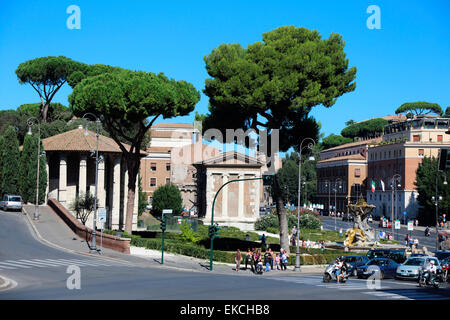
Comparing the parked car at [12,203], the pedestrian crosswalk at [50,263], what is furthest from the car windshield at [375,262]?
the parked car at [12,203]

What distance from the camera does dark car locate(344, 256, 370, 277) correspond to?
36.0 m

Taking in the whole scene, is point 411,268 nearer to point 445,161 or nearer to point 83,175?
point 445,161

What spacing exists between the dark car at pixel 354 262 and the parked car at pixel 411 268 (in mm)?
2675

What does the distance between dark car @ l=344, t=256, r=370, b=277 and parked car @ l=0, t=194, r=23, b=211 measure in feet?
116

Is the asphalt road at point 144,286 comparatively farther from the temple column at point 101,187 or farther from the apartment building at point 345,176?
the apartment building at point 345,176

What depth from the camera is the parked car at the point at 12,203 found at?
5806cm

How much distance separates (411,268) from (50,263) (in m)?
20.7

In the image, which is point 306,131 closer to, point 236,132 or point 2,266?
point 236,132

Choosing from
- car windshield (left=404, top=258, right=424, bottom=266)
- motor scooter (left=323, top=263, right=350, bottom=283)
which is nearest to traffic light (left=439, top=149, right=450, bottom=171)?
motor scooter (left=323, top=263, right=350, bottom=283)

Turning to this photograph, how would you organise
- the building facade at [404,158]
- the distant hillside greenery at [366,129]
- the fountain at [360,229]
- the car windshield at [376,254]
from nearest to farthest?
the car windshield at [376,254] → the fountain at [360,229] → the building facade at [404,158] → the distant hillside greenery at [366,129]

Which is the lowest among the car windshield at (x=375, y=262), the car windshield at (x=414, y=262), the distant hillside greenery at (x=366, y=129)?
the car windshield at (x=375, y=262)

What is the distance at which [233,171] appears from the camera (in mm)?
77000
